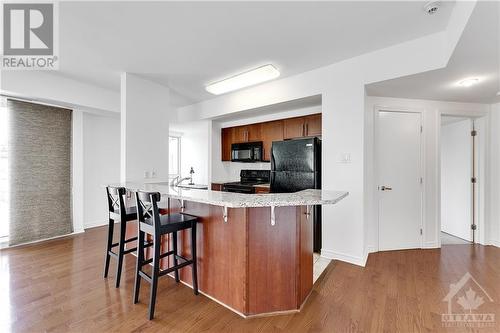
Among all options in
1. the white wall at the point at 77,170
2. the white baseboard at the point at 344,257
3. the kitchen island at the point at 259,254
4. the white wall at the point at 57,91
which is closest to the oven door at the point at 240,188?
the white baseboard at the point at 344,257

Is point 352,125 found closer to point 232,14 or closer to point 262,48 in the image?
point 262,48

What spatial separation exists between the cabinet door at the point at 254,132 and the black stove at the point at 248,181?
0.69 metres

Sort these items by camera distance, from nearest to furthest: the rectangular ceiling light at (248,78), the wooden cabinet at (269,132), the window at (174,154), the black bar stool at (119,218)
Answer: the black bar stool at (119,218) → the rectangular ceiling light at (248,78) → the wooden cabinet at (269,132) → the window at (174,154)

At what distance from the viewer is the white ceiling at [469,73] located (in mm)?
1646

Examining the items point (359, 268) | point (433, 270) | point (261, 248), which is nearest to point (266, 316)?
point (261, 248)

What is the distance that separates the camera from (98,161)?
15.3ft

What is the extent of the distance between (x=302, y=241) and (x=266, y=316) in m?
0.66

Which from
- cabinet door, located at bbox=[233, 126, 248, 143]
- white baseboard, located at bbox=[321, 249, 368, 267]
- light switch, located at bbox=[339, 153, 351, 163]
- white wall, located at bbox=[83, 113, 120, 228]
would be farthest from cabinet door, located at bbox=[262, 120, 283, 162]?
white wall, located at bbox=[83, 113, 120, 228]

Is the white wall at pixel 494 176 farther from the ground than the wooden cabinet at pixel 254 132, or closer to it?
closer to it

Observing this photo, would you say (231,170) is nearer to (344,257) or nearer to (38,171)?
(344,257)

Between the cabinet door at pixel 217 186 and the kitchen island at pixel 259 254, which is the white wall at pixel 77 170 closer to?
the cabinet door at pixel 217 186

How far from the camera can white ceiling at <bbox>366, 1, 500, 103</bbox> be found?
1.65 metres

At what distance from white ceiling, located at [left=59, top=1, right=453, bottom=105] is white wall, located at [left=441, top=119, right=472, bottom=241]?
253 cm

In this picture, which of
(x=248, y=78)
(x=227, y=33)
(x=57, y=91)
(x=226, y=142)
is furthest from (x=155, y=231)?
(x=226, y=142)
